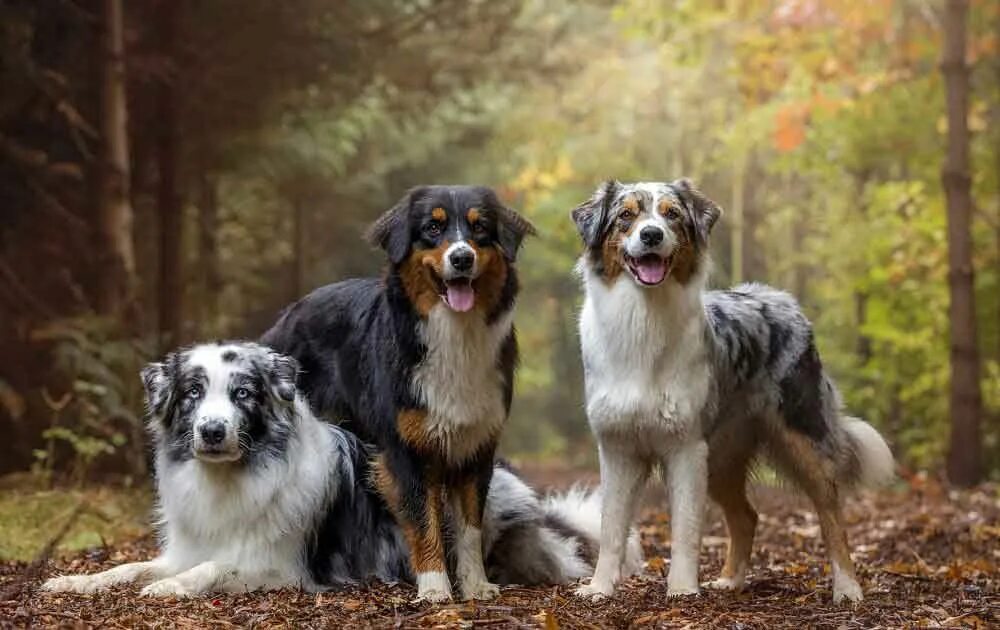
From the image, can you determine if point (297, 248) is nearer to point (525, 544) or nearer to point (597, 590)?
point (525, 544)

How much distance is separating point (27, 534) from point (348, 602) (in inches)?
125

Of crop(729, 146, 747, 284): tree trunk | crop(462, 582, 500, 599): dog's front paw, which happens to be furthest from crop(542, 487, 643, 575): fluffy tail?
crop(729, 146, 747, 284): tree trunk

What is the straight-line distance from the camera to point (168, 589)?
5.44 m

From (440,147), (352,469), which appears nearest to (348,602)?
(352,469)

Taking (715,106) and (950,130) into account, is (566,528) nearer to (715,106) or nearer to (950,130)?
(950,130)

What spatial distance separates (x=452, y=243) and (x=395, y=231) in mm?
344

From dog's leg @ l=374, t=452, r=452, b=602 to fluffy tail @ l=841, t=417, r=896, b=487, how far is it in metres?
2.22

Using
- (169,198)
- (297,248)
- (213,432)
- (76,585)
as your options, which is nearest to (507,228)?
(213,432)

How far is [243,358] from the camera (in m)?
5.70

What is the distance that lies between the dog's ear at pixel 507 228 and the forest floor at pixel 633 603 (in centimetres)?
162

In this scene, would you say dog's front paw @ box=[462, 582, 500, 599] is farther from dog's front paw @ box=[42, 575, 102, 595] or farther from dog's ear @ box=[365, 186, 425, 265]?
dog's front paw @ box=[42, 575, 102, 595]

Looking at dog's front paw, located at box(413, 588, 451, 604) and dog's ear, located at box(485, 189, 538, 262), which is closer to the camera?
dog's front paw, located at box(413, 588, 451, 604)

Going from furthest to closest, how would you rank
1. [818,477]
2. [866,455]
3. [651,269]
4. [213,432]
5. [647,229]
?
[866,455] → [818,477] → [213,432] → [651,269] → [647,229]

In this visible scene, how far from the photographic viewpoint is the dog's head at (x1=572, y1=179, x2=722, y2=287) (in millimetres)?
5176
